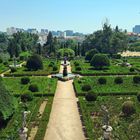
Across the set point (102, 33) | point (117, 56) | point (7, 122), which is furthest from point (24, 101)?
point (102, 33)

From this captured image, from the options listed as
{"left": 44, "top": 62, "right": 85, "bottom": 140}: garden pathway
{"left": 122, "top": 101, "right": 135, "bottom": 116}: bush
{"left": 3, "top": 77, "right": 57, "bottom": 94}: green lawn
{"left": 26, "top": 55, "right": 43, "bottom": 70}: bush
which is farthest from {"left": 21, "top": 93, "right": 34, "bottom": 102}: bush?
{"left": 26, "top": 55, "right": 43, "bottom": 70}: bush

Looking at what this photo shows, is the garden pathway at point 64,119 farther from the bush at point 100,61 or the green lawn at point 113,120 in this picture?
the bush at point 100,61

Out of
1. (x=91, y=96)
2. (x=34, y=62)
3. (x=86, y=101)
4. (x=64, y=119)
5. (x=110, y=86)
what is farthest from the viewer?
(x=34, y=62)

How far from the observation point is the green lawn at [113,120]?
2038 centimetres

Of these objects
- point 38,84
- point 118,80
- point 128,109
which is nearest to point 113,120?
point 128,109

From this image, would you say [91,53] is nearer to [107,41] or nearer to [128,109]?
[107,41]

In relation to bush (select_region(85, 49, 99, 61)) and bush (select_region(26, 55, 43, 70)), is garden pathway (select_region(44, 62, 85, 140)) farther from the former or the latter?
bush (select_region(85, 49, 99, 61))

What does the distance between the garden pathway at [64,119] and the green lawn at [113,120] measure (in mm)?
616

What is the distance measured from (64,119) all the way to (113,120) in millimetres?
3338

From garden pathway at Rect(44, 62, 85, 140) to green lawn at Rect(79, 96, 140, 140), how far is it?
2.02ft

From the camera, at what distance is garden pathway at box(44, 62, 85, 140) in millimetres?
20797

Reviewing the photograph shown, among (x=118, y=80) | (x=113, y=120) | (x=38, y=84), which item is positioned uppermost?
(x=118, y=80)

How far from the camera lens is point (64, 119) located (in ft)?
79.8

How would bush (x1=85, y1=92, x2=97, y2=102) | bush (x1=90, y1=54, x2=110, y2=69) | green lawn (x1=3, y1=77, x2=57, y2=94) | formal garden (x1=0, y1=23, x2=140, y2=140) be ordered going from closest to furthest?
formal garden (x1=0, y1=23, x2=140, y2=140) → bush (x1=85, y1=92, x2=97, y2=102) → green lawn (x1=3, y1=77, x2=57, y2=94) → bush (x1=90, y1=54, x2=110, y2=69)
